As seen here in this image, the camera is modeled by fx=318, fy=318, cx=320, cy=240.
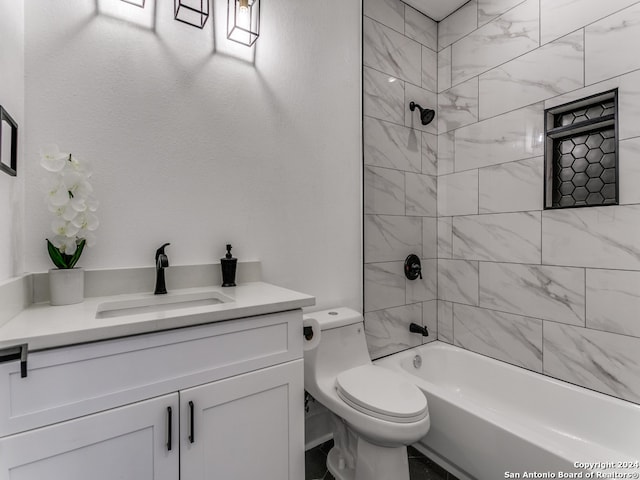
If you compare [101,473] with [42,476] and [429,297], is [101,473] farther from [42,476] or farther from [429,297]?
[429,297]

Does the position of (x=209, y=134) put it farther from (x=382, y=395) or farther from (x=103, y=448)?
(x=382, y=395)

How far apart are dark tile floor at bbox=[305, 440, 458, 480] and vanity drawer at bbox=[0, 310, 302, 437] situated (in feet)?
3.02

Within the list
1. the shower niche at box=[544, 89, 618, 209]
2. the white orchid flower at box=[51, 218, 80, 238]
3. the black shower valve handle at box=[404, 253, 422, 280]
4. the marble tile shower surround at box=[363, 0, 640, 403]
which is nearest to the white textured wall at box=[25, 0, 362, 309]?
the white orchid flower at box=[51, 218, 80, 238]

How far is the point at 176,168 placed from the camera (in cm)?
143

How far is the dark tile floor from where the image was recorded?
1.61 metres

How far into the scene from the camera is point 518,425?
1377 mm

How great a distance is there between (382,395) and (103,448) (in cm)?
104

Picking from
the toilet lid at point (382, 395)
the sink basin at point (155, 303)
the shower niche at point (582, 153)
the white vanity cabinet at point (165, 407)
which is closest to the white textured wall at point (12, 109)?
the sink basin at point (155, 303)

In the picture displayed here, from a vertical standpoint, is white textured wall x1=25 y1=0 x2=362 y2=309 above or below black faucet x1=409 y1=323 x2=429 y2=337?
above

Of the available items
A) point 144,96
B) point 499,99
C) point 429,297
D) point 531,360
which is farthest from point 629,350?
point 144,96

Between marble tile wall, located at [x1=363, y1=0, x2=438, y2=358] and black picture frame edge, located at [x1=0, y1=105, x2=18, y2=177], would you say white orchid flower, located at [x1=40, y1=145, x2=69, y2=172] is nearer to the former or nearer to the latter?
black picture frame edge, located at [x1=0, y1=105, x2=18, y2=177]

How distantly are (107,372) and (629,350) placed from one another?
2205 mm

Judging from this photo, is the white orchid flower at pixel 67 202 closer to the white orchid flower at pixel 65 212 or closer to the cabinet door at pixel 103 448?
the white orchid flower at pixel 65 212

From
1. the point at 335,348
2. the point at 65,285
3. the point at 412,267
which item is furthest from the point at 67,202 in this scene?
the point at 412,267
